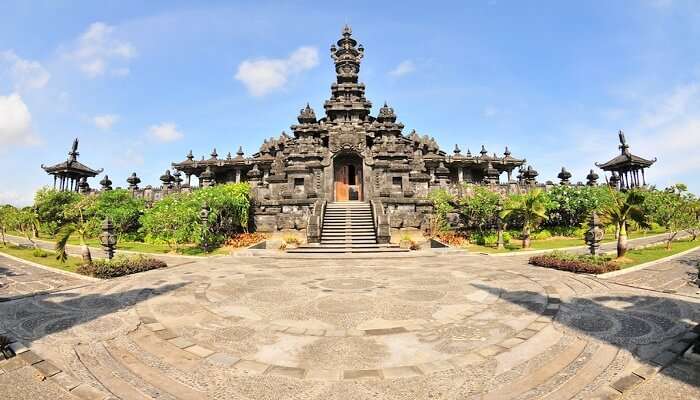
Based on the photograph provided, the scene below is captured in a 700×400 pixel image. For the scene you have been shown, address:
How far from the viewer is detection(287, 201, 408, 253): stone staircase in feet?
58.8

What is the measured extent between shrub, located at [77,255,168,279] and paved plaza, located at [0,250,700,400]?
43.7 inches

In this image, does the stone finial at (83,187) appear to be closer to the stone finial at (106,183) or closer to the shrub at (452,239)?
the stone finial at (106,183)

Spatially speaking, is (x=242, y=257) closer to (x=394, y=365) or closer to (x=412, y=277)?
(x=412, y=277)

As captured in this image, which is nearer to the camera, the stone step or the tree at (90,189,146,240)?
the stone step

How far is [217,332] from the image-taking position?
5883mm

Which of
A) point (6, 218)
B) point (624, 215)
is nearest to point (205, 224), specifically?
point (6, 218)

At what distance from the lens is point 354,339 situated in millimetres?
5527

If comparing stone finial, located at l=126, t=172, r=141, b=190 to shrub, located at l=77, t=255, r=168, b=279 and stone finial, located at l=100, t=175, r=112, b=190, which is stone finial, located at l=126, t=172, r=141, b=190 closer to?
stone finial, located at l=100, t=175, r=112, b=190

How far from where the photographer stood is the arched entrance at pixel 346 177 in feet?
86.6

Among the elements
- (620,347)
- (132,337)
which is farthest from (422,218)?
(132,337)

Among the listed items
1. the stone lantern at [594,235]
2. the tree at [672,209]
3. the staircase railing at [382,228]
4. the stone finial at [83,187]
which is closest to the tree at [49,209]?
the stone finial at [83,187]

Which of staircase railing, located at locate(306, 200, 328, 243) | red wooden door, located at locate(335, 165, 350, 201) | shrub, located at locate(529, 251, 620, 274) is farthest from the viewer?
red wooden door, located at locate(335, 165, 350, 201)

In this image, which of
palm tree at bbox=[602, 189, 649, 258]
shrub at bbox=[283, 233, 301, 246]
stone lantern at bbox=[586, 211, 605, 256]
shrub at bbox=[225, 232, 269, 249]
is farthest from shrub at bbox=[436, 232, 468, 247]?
shrub at bbox=[225, 232, 269, 249]

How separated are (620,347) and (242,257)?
14.6 metres
